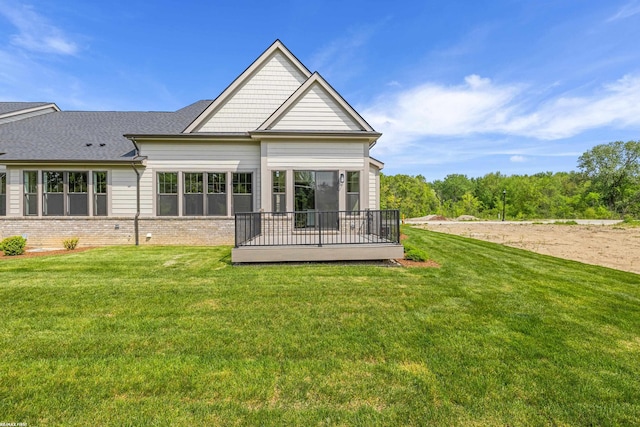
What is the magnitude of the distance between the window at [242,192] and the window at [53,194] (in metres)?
7.42

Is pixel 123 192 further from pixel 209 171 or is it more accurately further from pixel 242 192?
pixel 242 192

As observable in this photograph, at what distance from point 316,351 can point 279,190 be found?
8.69 m

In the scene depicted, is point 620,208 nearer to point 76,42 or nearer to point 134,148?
point 134,148

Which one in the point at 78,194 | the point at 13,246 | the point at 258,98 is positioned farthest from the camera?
the point at 258,98

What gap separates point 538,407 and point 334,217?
9.21m

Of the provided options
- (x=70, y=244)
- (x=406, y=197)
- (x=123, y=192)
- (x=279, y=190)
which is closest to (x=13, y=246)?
(x=70, y=244)

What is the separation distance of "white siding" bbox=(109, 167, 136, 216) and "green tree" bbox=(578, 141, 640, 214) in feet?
230

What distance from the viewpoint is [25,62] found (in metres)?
18.0

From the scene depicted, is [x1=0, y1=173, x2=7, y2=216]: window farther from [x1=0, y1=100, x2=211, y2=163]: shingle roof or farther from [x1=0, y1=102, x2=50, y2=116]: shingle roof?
[x1=0, y1=102, x2=50, y2=116]: shingle roof

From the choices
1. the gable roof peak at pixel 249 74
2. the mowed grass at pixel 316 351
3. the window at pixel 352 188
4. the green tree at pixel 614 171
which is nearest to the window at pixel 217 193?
the gable roof peak at pixel 249 74

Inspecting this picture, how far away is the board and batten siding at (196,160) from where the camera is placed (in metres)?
12.6

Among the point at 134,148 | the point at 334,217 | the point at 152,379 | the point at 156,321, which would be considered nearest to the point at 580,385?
the point at 152,379

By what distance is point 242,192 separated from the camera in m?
12.9

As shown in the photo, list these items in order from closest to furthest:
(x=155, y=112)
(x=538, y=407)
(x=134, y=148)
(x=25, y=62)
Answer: (x=538, y=407), (x=134, y=148), (x=155, y=112), (x=25, y=62)
